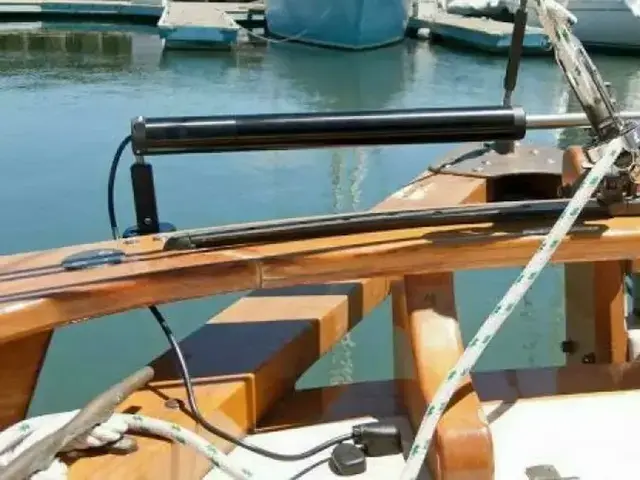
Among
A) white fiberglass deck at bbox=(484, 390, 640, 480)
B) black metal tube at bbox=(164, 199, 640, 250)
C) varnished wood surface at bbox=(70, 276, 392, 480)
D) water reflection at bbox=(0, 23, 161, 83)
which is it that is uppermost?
black metal tube at bbox=(164, 199, 640, 250)

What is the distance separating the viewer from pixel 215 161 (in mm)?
6180

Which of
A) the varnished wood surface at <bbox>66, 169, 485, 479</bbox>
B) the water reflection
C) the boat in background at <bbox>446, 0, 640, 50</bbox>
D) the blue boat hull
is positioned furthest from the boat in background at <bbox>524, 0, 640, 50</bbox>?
the varnished wood surface at <bbox>66, 169, 485, 479</bbox>

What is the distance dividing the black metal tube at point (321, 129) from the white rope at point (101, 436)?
1.27ft

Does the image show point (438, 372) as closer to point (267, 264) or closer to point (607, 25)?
point (267, 264)

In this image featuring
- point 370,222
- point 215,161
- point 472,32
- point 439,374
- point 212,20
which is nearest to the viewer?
point 439,374

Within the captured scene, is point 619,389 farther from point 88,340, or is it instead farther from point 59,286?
point 88,340

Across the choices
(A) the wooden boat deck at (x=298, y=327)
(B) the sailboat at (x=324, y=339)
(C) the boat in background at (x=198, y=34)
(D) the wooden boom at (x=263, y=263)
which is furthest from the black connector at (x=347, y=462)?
(C) the boat in background at (x=198, y=34)

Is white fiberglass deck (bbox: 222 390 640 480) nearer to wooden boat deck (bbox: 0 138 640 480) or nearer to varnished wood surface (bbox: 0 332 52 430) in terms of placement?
wooden boat deck (bbox: 0 138 640 480)

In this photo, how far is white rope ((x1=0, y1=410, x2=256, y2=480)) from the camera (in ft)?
3.69

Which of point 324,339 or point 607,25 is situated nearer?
point 324,339

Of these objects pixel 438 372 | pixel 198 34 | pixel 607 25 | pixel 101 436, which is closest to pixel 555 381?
pixel 438 372

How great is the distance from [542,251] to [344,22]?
14.8 metres

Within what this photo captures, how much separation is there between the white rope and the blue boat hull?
48.5ft

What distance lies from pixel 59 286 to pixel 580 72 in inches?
32.2
